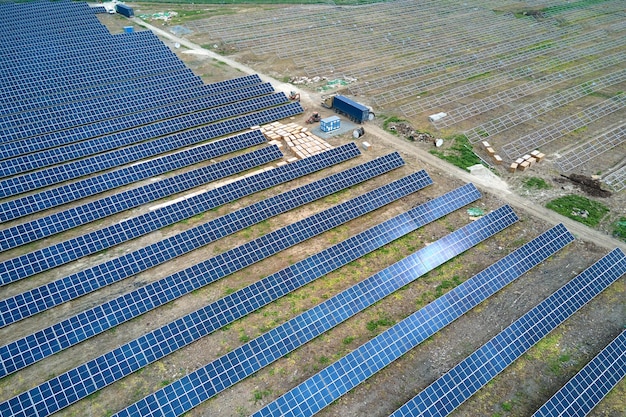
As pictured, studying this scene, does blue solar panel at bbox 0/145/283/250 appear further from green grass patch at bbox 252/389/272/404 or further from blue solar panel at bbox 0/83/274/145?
green grass patch at bbox 252/389/272/404

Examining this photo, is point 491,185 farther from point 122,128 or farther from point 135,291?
point 122,128

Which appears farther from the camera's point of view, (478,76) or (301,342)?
(478,76)

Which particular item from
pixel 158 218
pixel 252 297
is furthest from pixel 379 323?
pixel 158 218

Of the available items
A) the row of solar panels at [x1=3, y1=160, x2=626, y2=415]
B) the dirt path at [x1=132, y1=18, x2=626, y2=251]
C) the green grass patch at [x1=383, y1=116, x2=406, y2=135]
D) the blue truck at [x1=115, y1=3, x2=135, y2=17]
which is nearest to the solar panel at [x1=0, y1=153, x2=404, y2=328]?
the row of solar panels at [x1=3, y1=160, x2=626, y2=415]

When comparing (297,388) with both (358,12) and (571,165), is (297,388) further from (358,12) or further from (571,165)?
(358,12)

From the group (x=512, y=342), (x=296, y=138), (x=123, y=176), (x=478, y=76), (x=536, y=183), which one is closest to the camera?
(x=512, y=342)

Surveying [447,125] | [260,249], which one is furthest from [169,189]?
[447,125]
